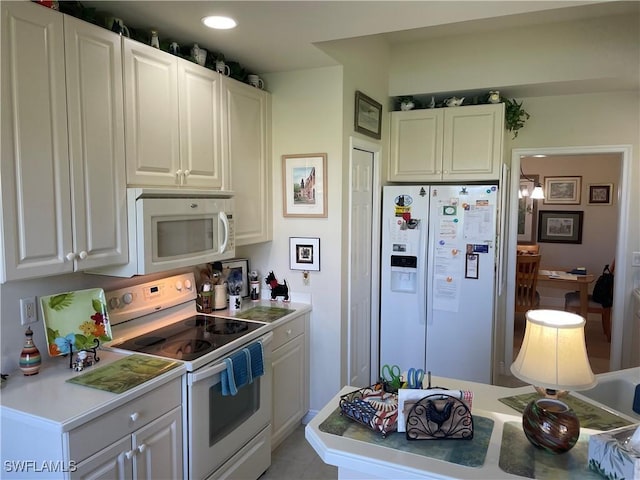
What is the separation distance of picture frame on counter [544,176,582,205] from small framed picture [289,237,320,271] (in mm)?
4870

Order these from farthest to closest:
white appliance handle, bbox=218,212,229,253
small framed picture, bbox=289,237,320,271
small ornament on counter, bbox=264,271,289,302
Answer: small ornament on counter, bbox=264,271,289,302 < small framed picture, bbox=289,237,320,271 < white appliance handle, bbox=218,212,229,253

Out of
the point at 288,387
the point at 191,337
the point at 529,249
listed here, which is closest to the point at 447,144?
the point at 288,387

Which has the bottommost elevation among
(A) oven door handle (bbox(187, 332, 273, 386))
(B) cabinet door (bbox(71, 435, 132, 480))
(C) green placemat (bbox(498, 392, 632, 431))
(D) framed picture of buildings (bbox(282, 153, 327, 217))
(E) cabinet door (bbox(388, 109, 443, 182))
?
(B) cabinet door (bbox(71, 435, 132, 480))

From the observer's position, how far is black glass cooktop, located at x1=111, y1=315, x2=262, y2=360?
2193 millimetres

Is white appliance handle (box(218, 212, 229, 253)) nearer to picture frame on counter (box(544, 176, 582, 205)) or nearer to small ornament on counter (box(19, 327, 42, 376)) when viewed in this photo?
small ornament on counter (box(19, 327, 42, 376))

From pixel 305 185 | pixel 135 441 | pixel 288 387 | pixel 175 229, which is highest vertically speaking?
pixel 305 185

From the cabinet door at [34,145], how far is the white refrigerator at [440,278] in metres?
2.49

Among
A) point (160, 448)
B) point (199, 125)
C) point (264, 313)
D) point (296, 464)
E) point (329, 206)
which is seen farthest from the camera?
point (329, 206)

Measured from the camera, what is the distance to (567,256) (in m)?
6.59

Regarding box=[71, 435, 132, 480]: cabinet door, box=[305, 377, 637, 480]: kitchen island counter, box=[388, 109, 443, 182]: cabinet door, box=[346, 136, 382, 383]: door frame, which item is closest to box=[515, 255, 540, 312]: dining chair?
box=[388, 109, 443, 182]: cabinet door

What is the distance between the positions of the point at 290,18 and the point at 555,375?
6.23 feet

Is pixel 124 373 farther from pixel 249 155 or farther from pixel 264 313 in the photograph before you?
pixel 249 155

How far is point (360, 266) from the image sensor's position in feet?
11.6

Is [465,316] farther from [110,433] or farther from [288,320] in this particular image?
[110,433]
